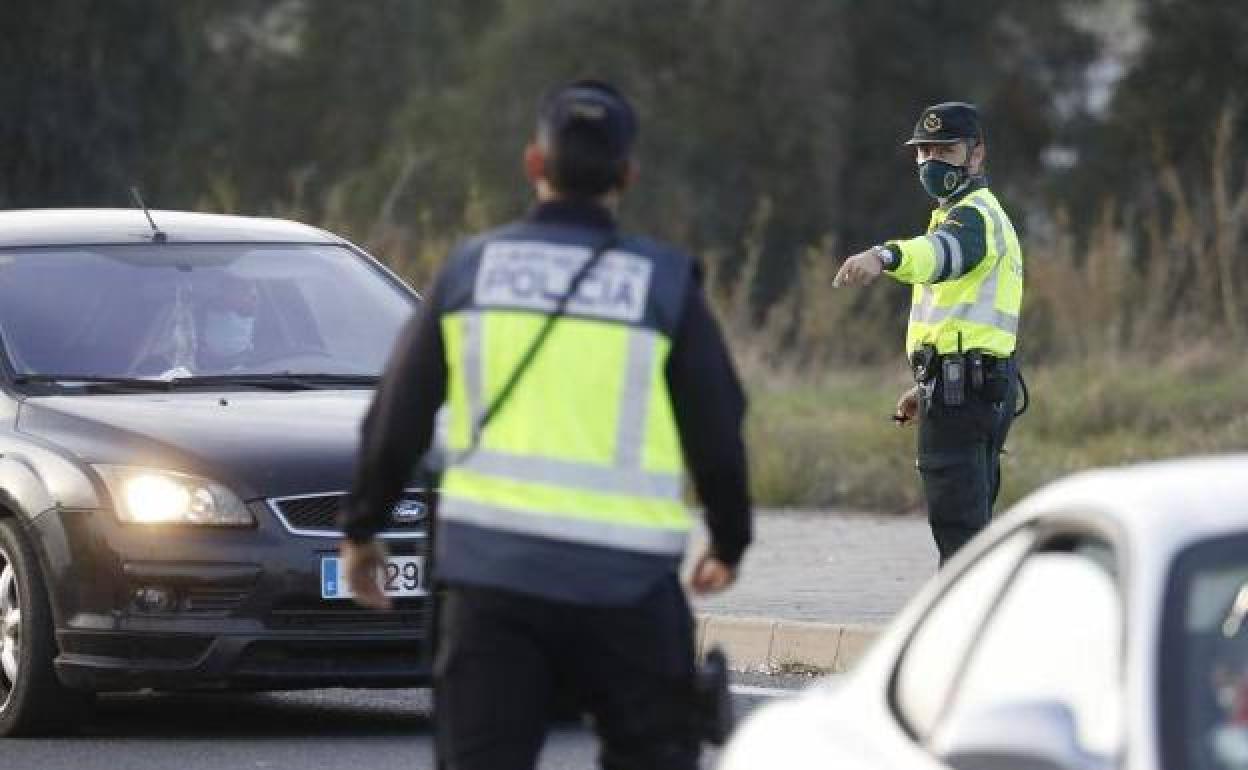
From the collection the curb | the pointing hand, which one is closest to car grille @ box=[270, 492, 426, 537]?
the pointing hand

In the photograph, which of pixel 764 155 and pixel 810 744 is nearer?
pixel 810 744

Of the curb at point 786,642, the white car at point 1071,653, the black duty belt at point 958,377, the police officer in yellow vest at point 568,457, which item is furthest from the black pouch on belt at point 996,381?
the white car at point 1071,653

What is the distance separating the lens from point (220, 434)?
9727 mm

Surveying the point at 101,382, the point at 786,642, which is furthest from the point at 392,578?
the point at 786,642

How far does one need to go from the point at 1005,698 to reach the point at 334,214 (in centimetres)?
1792

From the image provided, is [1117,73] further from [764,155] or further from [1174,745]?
[1174,745]

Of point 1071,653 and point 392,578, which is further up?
point 1071,653

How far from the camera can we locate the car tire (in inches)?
378

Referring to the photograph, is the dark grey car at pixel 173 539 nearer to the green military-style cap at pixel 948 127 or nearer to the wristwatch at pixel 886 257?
the wristwatch at pixel 886 257

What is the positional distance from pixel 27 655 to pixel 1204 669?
19.2 ft

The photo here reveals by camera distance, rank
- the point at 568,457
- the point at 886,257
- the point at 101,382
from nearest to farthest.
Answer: the point at 568,457 → the point at 886,257 → the point at 101,382

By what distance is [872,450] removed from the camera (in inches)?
725

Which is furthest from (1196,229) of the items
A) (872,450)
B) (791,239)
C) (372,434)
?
(791,239)

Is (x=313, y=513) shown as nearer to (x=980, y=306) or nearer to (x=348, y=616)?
(x=348, y=616)
